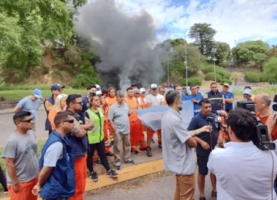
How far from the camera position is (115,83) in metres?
27.0

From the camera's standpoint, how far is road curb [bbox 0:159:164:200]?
4641mm

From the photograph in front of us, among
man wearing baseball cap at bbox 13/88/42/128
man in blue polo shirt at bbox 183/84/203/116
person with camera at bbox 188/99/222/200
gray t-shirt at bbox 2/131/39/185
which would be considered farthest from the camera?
man in blue polo shirt at bbox 183/84/203/116

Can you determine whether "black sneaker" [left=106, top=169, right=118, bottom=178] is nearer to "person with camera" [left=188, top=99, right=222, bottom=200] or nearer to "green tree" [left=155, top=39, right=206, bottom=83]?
"person with camera" [left=188, top=99, right=222, bottom=200]

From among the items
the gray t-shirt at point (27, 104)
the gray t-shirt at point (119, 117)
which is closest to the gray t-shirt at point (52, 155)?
the gray t-shirt at point (119, 117)

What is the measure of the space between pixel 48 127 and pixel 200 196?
3.22 meters

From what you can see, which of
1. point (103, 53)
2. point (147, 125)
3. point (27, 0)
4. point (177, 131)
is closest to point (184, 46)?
point (103, 53)

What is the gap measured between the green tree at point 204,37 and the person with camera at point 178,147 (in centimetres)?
5569

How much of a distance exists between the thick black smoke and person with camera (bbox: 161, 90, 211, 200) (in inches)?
899

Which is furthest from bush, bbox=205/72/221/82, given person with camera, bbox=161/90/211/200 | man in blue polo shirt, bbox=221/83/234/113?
person with camera, bbox=161/90/211/200

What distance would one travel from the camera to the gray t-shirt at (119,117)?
216 inches

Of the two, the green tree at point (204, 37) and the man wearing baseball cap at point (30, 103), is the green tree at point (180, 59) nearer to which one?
the green tree at point (204, 37)

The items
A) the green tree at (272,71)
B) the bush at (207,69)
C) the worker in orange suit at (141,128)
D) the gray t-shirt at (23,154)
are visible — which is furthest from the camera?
the bush at (207,69)

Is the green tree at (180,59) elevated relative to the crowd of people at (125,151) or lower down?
elevated

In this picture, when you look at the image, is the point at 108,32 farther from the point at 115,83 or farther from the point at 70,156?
the point at 70,156
